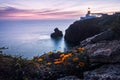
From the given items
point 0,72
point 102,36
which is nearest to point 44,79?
point 0,72

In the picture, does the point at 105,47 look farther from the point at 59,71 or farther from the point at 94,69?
the point at 59,71

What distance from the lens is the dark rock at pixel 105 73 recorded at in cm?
698

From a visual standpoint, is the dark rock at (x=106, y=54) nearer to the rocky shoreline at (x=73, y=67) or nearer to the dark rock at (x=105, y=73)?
the rocky shoreline at (x=73, y=67)

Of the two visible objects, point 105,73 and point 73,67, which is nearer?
point 105,73

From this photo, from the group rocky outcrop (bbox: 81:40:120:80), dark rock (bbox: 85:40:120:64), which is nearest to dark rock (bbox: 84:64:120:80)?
rocky outcrop (bbox: 81:40:120:80)

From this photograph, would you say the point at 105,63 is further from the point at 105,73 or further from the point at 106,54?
the point at 105,73

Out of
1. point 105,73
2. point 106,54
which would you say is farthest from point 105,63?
point 105,73

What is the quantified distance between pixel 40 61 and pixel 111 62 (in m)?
2.57

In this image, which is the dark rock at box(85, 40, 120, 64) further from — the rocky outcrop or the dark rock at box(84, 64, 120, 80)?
the dark rock at box(84, 64, 120, 80)

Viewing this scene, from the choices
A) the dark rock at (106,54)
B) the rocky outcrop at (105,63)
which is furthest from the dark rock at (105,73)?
the dark rock at (106,54)

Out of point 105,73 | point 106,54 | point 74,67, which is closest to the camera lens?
point 105,73

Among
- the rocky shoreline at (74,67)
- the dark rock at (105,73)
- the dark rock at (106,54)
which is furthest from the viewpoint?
the dark rock at (106,54)

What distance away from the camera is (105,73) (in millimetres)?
7262

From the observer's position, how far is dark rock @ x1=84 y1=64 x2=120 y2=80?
6.98 metres
